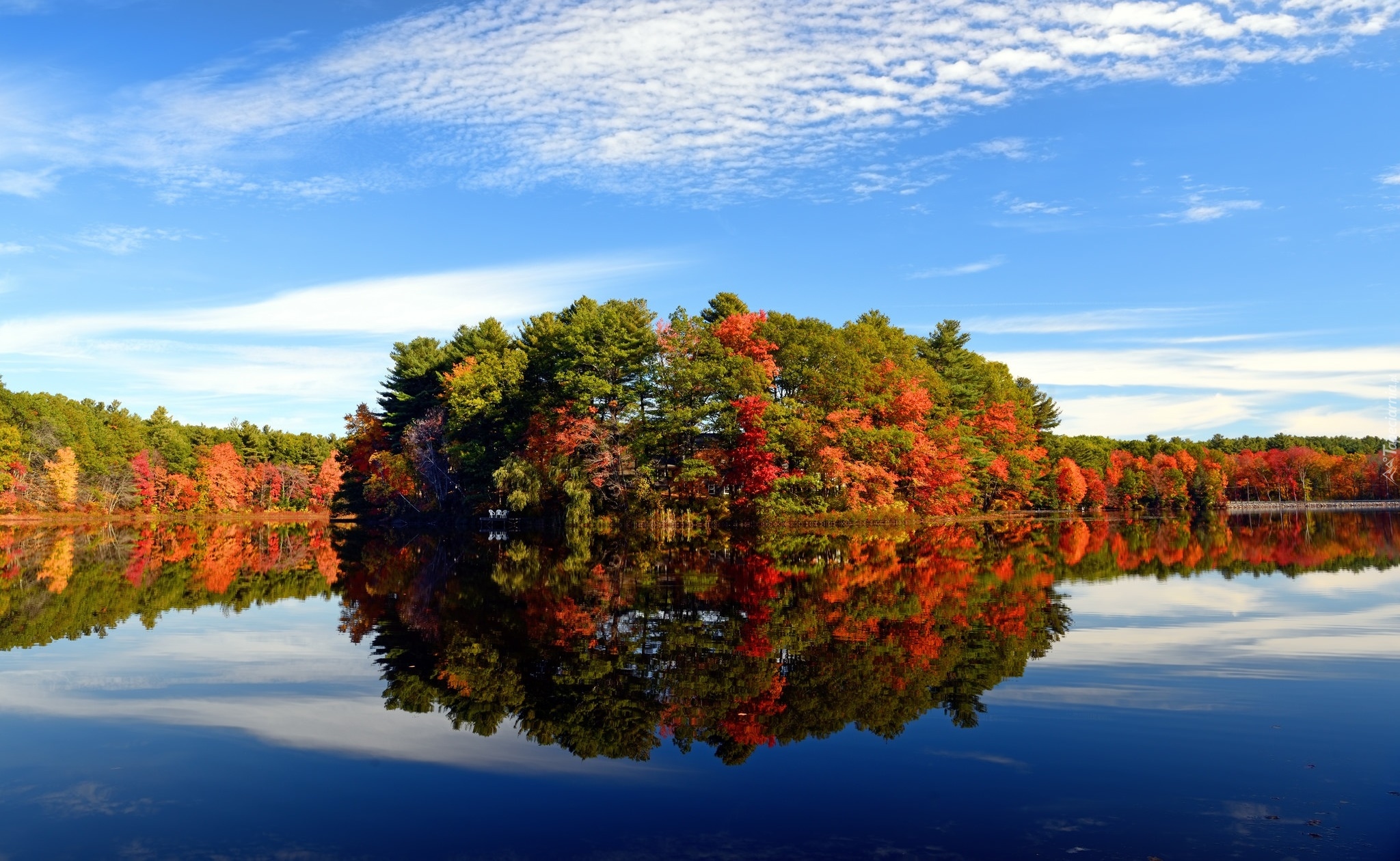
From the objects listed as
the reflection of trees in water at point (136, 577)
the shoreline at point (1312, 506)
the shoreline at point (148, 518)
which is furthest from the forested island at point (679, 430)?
the shoreline at point (1312, 506)

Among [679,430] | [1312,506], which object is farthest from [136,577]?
[1312,506]

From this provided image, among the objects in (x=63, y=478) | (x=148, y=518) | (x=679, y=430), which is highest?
(x=679, y=430)

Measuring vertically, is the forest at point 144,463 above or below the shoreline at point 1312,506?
above

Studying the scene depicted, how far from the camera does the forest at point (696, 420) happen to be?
53906 mm

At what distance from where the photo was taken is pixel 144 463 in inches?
4139

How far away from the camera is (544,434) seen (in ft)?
191

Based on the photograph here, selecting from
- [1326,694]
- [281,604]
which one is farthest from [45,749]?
[1326,694]

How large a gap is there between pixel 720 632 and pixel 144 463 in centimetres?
11211

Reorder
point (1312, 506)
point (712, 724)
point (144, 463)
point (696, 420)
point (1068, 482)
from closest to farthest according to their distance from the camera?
point (712, 724) → point (696, 420) → point (1068, 482) → point (144, 463) → point (1312, 506)

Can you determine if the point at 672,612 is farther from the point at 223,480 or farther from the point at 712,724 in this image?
the point at 223,480

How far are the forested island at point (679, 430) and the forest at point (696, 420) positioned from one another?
0.47 feet

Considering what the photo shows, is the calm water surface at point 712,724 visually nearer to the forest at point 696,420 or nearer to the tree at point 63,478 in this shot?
the forest at point 696,420

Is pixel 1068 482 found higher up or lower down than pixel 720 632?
higher up

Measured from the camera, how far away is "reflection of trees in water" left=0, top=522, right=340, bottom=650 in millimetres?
19297
